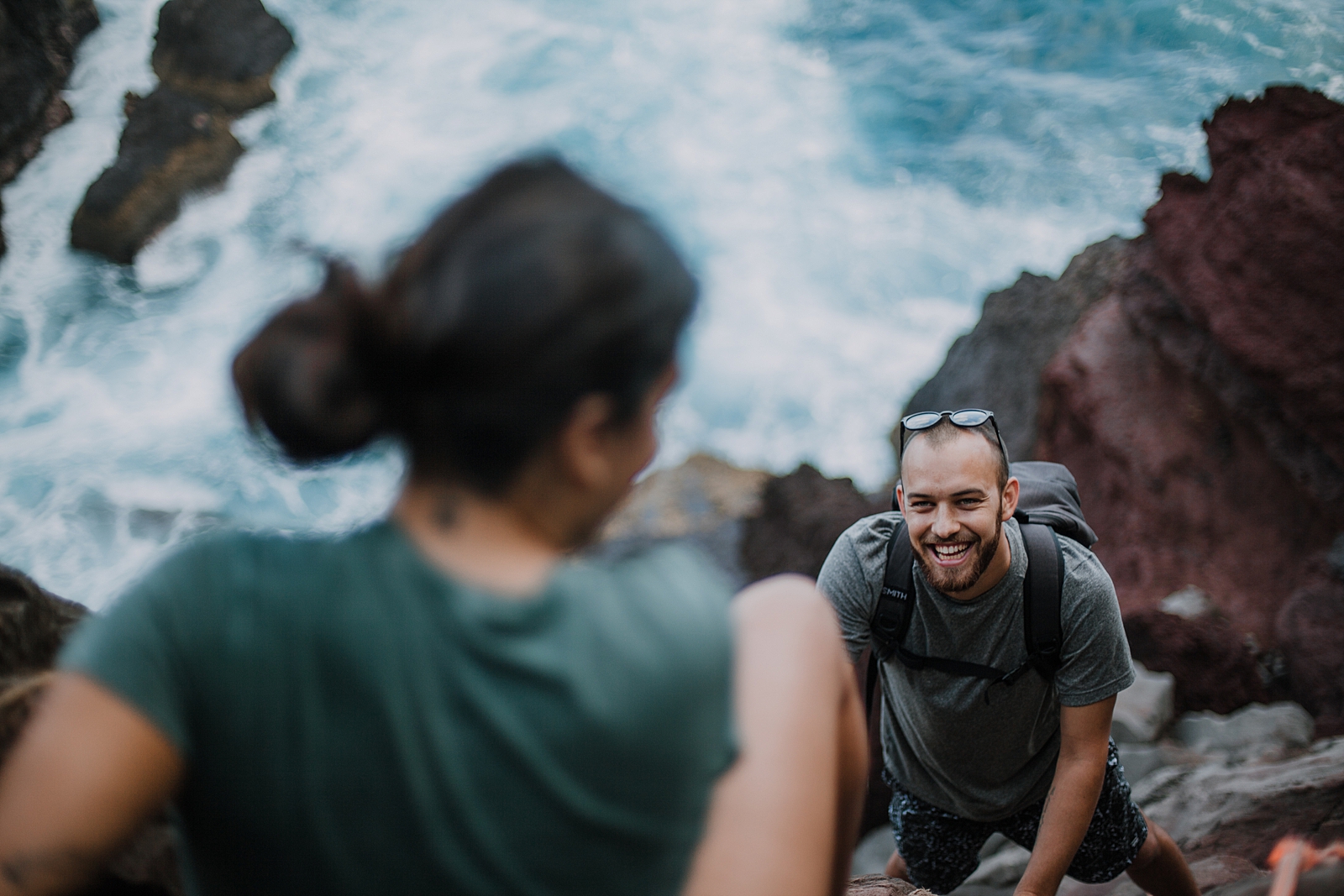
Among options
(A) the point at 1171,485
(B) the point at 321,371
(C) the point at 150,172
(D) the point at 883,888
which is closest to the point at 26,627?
(B) the point at 321,371

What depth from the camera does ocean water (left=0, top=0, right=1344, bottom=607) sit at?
915 cm

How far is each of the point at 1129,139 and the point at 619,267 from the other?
13.1 m

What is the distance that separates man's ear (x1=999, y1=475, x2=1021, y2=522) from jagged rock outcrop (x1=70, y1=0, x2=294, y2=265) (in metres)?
11.0

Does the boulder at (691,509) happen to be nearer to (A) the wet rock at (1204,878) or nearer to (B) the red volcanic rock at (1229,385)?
(B) the red volcanic rock at (1229,385)

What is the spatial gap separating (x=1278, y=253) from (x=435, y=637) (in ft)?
16.2

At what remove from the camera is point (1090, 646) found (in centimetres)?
223

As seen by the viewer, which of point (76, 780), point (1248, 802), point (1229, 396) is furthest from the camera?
point (1229, 396)

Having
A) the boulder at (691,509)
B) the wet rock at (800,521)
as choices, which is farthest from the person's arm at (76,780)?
the boulder at (691,509)

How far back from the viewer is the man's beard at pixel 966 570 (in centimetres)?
227

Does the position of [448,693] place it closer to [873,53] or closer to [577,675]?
[577,675]

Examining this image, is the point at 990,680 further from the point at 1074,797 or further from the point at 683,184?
the point at 683,184

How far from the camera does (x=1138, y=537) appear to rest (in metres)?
5.38

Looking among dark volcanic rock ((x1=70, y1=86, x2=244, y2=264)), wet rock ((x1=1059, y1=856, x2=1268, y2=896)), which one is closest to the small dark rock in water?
wet rock ((x1=1059, y1=856, x2=1268, y2=896))

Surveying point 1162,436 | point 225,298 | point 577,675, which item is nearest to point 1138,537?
point 1162,436
